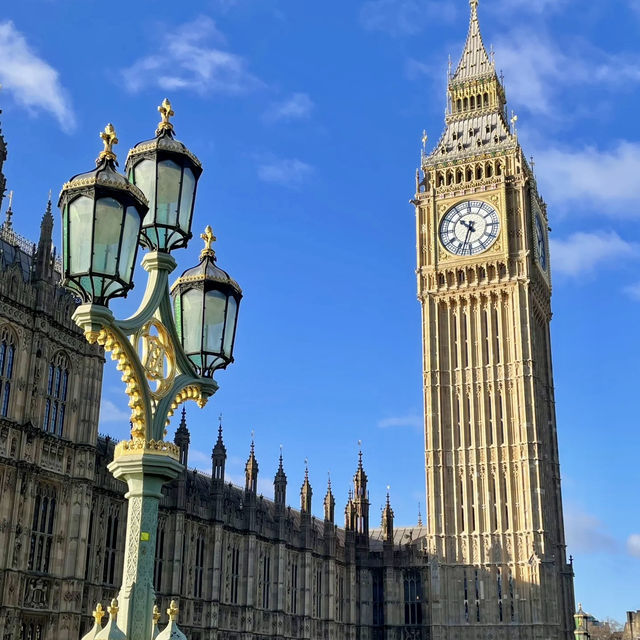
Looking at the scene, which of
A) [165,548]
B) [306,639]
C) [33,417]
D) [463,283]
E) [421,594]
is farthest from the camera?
[463,283]

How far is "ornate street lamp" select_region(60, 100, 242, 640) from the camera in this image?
8.93 metres

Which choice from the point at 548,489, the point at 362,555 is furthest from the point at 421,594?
the point at 548,489

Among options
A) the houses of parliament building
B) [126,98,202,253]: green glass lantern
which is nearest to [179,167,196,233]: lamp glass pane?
[126,98,202,253]: green glass lantern

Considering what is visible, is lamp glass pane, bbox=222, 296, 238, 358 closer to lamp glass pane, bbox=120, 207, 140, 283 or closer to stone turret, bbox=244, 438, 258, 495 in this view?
lamp glass pane, bbox=120, 207, 140, 283

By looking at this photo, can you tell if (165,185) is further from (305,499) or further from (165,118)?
(305,499)

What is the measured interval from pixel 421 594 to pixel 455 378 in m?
14.6

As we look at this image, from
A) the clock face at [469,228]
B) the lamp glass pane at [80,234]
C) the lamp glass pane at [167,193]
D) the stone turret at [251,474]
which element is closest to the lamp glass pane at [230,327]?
the lamp glass pane at [167,193]

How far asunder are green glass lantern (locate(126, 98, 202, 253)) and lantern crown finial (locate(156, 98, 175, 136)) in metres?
0.02

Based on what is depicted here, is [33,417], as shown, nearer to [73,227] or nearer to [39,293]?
[39,293]

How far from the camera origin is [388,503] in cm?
6341

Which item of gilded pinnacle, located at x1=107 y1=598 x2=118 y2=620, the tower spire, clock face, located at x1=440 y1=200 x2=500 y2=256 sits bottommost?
gilded pinnacle, located at x1=107 y1=598 x2=118 y2=620

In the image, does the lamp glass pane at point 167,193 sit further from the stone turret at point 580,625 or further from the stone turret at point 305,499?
the stone turret at point 580,625

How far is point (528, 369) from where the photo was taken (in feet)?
201

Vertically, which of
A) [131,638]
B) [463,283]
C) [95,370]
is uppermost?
[463,283]
